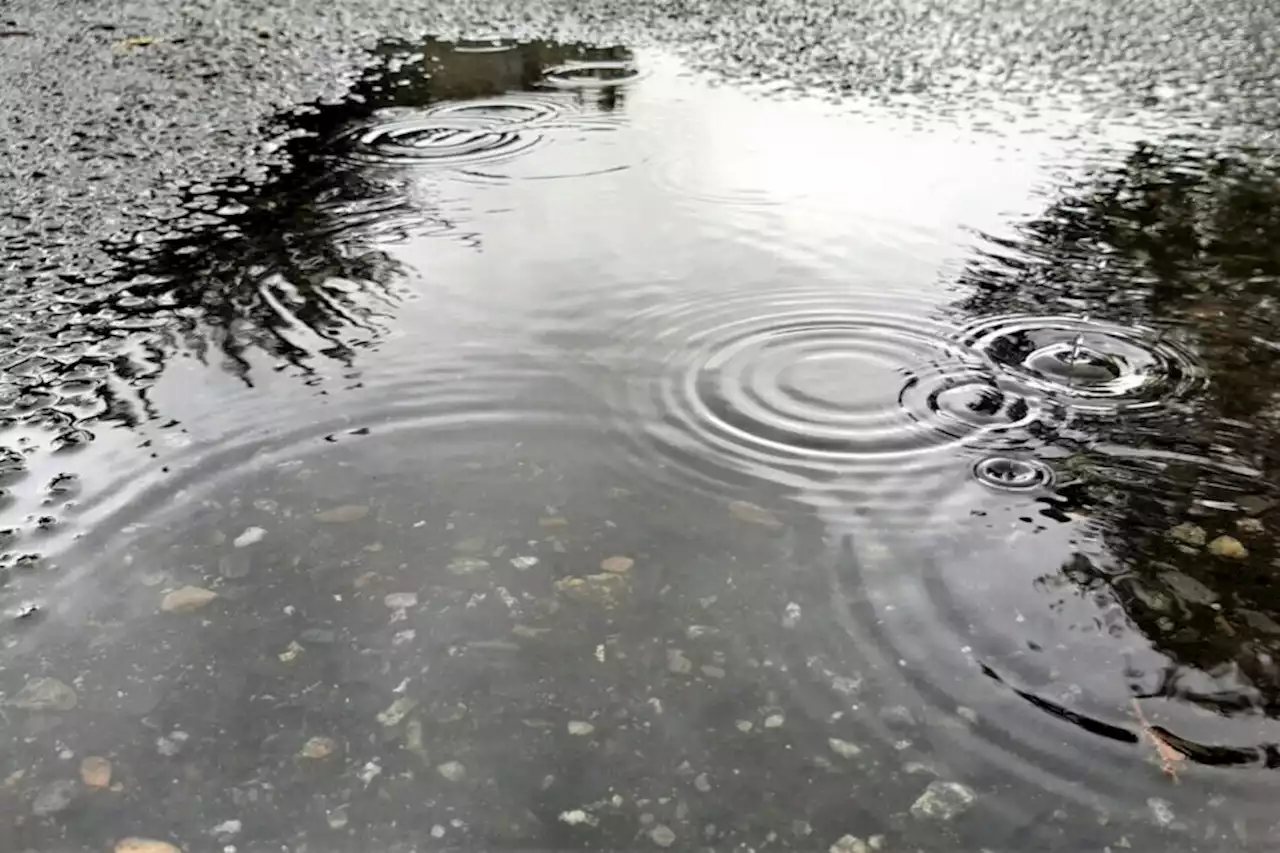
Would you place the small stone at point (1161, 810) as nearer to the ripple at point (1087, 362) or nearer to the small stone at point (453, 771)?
the small stone at point (453, 771)

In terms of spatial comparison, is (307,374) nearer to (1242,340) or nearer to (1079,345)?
(1079,345)

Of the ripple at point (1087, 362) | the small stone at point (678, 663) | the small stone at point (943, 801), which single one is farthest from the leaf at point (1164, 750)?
the ripple at point (1087, 362)

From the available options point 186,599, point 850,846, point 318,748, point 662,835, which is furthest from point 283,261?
point 850,846

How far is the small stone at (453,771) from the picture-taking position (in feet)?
7.27

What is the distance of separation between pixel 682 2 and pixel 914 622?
851 centimetres

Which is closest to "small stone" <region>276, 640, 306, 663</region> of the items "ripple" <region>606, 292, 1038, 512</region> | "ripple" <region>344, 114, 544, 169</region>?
"ripple" <region>606, 292, 1038, 512</region>

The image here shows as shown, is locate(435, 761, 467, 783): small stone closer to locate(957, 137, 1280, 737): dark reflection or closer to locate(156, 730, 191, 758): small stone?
locate(156, 730, 191, 758): small stone

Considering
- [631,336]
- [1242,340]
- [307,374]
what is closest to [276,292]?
[307,374]

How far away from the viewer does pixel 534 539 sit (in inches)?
114

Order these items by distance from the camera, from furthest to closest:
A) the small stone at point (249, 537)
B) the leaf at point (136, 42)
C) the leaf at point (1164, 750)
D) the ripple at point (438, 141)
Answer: the leaf at point (136, 42) → the ripple at point (438, 141) → the small stone at point (249, 537) → the leaf at point (1164, 750)

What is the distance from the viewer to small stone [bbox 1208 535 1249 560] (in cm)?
279

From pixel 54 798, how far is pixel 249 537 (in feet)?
2.91

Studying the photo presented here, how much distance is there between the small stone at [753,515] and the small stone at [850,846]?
39.8 inches

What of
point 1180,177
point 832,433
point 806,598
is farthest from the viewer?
point 1180,177
